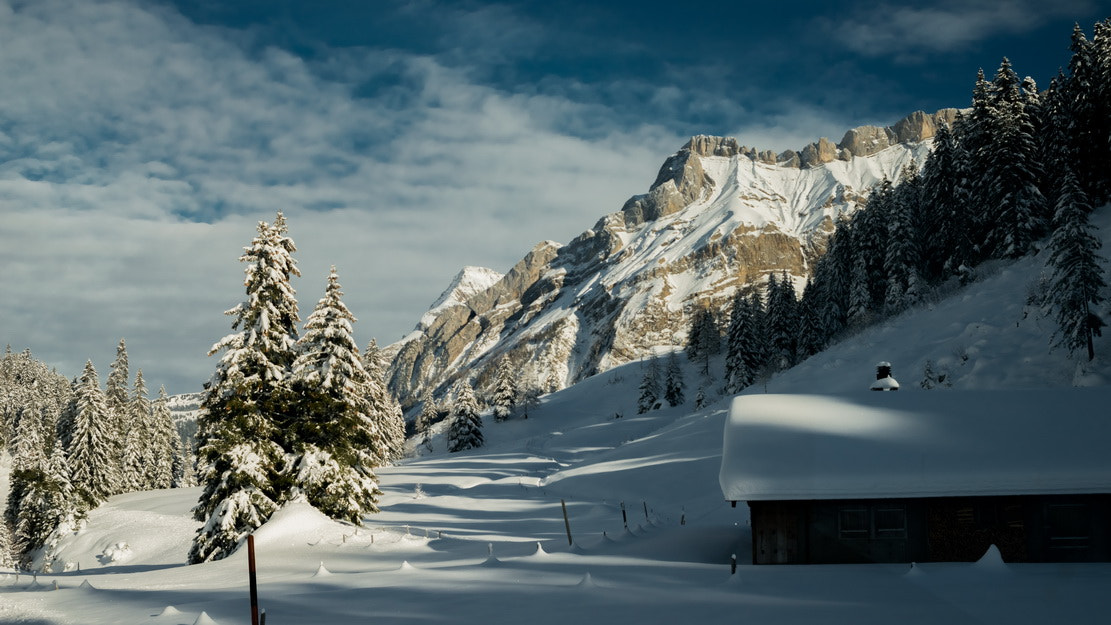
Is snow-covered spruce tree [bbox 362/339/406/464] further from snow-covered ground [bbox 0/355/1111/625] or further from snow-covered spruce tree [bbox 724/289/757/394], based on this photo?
snow-covered spruce tree [bbox 724/289/757/394]

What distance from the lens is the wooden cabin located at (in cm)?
1852

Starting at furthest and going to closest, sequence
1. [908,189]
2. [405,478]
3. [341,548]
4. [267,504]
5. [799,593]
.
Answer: [908,189]
[405,478]
[267,504]
[341,548]
[799,593]

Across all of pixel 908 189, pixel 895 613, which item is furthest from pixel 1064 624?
pixel 908 189

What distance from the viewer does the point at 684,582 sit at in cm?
1700

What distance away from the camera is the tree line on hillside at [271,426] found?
24.9 meters

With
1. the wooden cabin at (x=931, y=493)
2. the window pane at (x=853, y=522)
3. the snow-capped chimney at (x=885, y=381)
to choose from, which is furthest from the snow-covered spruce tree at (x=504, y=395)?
the window pane at (x=853, y=522)

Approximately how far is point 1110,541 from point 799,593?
9328mm

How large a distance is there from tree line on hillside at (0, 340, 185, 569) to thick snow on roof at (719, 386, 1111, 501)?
44.9m

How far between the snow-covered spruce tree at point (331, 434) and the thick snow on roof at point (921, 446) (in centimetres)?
1394

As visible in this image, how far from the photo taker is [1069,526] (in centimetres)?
1852

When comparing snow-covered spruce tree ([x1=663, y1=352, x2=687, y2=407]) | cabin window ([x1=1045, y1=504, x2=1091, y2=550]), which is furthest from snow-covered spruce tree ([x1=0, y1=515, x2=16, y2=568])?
snow-covered spruce tree ([x1=663, y1=352, x2=687, y2=407])

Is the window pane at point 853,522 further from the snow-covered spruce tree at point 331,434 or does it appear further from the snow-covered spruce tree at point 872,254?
the snow-covered spruce tree at point 872,254

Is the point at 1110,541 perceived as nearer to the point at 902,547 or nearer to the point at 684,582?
the point at 902,547

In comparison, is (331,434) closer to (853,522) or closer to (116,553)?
(853,522)
